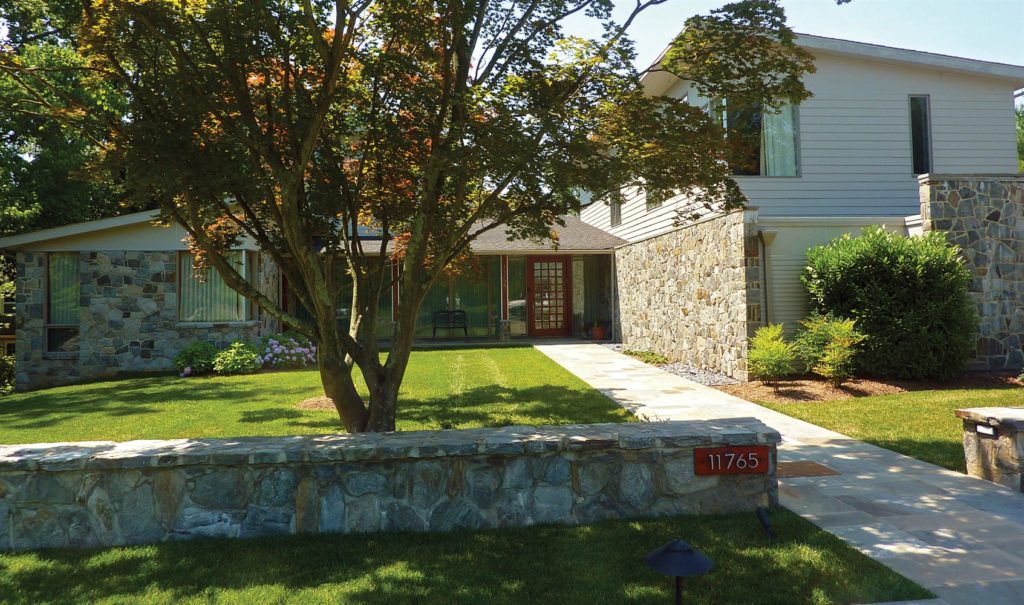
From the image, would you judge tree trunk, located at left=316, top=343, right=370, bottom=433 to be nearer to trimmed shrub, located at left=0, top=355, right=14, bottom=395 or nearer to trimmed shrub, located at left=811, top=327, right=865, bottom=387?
trimmed shrub, located at left=811, top=327, right=865, bottom=387

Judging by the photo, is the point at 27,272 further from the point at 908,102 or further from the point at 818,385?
the point at 908,102

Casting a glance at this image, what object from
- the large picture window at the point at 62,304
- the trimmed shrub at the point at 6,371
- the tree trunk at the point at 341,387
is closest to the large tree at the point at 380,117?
the tree trunk at the point at 341,387

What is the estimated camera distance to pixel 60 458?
3.53 metres

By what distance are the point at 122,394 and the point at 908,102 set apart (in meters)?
13.7

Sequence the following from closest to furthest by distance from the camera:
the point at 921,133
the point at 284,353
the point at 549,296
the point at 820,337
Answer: the point at 820,337 < the point at 921,133 < the point at 284,353 < the point at 549,296

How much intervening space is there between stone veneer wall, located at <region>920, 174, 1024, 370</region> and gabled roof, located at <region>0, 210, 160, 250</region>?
13.2 metres

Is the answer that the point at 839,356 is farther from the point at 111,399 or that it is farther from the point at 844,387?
the point at 111,399

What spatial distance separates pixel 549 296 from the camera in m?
17.5

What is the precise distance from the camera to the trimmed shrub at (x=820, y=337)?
8.30 m

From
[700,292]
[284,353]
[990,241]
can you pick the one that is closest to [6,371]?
[284,353]

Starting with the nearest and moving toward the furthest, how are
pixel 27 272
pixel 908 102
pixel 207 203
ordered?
pixel 207 203, pixel 908 102, pixel 27 272

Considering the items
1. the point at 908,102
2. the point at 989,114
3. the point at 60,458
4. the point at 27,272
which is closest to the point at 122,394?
the point at 27,272

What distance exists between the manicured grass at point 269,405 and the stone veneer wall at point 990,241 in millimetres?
5825

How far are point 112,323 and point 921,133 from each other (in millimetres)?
15407
